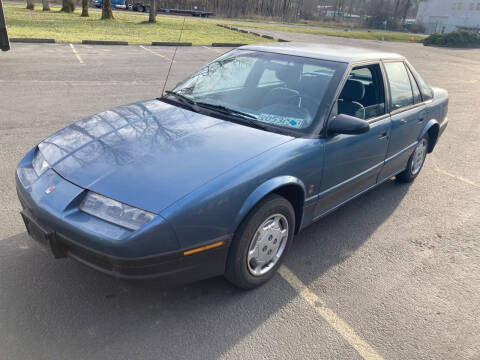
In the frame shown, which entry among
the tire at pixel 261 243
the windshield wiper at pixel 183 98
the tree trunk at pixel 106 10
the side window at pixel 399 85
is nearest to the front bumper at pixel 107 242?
the tire at pixel 261 243

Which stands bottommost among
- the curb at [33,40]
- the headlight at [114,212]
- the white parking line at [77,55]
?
the white parking line at [77,55]

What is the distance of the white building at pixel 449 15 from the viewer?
184 feet

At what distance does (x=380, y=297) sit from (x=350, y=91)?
5.94 feet

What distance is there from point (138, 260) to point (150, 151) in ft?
2.69

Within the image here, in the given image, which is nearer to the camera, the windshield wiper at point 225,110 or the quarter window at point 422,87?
the windshield wiper at point 225,110

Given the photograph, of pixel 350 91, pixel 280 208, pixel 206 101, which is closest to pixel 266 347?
pixel 280 208

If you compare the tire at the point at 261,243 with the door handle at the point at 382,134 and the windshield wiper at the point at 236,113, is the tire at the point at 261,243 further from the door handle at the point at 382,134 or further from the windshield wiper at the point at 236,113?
the door handle at the point at 382,134

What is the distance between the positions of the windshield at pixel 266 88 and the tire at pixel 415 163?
2.18 m

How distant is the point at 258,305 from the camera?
2838mm

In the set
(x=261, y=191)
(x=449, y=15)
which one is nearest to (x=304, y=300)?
(x=261, y=191)

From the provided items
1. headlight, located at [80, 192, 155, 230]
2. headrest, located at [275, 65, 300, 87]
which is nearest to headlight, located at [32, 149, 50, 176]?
headlight, located at [80, 192, 155, 230]

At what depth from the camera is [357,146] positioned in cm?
356

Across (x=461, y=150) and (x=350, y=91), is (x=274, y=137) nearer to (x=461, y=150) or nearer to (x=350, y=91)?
(x=350, y=91)

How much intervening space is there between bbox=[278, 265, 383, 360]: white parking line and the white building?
5903 cm
